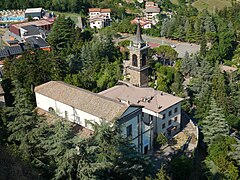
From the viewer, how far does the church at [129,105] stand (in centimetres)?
2573

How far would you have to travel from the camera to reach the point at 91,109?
26172mm

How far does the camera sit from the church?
25734 millimetres

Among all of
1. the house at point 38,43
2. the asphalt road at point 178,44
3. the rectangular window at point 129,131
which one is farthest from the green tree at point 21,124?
the asphalt road at point 178,44

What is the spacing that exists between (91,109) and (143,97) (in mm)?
6183

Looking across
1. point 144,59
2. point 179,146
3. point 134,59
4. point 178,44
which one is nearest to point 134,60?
point 134,59

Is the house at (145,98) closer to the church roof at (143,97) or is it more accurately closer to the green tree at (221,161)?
the church roof at (143,97)

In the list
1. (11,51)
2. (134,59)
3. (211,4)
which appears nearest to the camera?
(134,59)

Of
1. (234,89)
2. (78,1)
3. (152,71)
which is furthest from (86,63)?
(78,1)

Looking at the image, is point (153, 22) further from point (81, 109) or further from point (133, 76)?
point (81, 109)

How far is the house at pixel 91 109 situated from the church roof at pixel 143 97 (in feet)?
7.86

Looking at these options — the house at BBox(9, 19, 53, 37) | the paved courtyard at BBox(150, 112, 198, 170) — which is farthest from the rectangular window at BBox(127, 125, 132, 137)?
the house at BBox(9, 19, 53, 37)

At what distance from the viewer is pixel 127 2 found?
93.8 meters

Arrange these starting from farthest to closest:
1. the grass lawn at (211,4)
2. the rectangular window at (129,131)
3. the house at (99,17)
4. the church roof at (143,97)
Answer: the grass lawn at (211,4)
the house at (99,17)
the church roof at (143,97)
the rectangular window at (129,131)

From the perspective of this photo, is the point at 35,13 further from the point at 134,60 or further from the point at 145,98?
the point at 145,98
